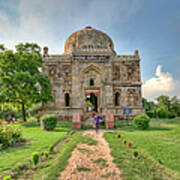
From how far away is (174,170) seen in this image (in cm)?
469

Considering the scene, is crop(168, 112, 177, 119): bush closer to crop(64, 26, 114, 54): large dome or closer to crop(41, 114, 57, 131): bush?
crop(64, 26, 114, 54): large dome

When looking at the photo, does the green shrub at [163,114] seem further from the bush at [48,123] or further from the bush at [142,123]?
the bush at [48,123]

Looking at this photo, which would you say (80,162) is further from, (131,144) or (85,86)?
(85,86)

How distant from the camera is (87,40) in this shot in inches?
878

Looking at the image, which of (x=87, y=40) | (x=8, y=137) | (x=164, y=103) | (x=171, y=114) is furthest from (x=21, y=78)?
(x=164, y=103)

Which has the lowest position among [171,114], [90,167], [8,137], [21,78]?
[90,167]

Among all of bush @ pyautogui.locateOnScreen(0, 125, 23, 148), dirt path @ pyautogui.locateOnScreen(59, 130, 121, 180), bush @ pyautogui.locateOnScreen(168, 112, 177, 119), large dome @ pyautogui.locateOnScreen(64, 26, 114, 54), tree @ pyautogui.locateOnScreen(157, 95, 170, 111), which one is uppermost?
large dome @ pyautogui.locateOnScreen(64, 26, 114, 54)

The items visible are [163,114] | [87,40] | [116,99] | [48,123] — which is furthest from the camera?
[163,114]

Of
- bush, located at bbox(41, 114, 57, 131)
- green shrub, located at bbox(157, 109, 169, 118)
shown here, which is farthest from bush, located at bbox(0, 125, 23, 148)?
green shrub, located at bbox(157, 109, 169, 118)

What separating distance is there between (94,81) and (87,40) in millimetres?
7154

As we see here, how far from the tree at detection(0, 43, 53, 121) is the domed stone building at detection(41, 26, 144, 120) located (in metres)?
1.97

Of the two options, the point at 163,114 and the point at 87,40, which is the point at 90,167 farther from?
the point at 163,114

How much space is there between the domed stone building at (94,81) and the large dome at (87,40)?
241 centimetres

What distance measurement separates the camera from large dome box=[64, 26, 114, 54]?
71.8 feet
